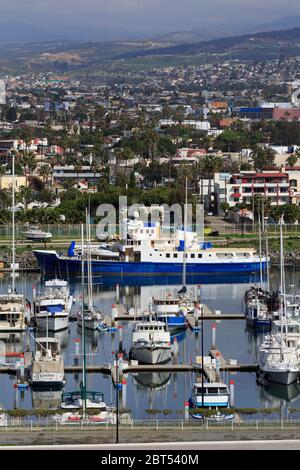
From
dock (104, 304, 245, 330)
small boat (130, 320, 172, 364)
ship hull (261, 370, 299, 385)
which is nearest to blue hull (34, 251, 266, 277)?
dock (104, 304, 245, 330)

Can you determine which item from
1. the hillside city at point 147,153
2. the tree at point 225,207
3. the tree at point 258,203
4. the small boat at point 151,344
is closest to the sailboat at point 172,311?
the small boat at point 151,344

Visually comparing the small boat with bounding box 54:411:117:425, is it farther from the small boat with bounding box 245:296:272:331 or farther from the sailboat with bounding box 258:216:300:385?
the small boat with bounding box 245:296:272:331

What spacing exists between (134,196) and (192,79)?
264ft

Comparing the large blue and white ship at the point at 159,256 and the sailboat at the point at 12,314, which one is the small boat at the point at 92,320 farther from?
the large blue and white ship at the point at 159,256

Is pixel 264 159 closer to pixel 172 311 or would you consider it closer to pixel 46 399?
pixel 172 311

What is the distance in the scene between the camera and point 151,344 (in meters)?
11.4

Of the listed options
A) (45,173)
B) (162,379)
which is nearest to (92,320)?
(162,379)

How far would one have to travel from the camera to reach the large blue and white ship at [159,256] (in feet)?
70.4

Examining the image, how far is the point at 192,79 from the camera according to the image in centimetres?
10656

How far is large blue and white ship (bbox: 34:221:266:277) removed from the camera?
2145 centimetres

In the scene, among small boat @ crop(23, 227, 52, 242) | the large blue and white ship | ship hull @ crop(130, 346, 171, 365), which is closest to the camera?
ship hull @ crop(130, 346, 171, 365)

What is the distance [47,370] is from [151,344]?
1.43 metres

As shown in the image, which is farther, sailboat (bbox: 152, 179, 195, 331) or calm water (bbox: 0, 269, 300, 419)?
sailboat (bbox: 152, 179, 195, 331)

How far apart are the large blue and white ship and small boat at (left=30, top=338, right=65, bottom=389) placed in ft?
34.2
